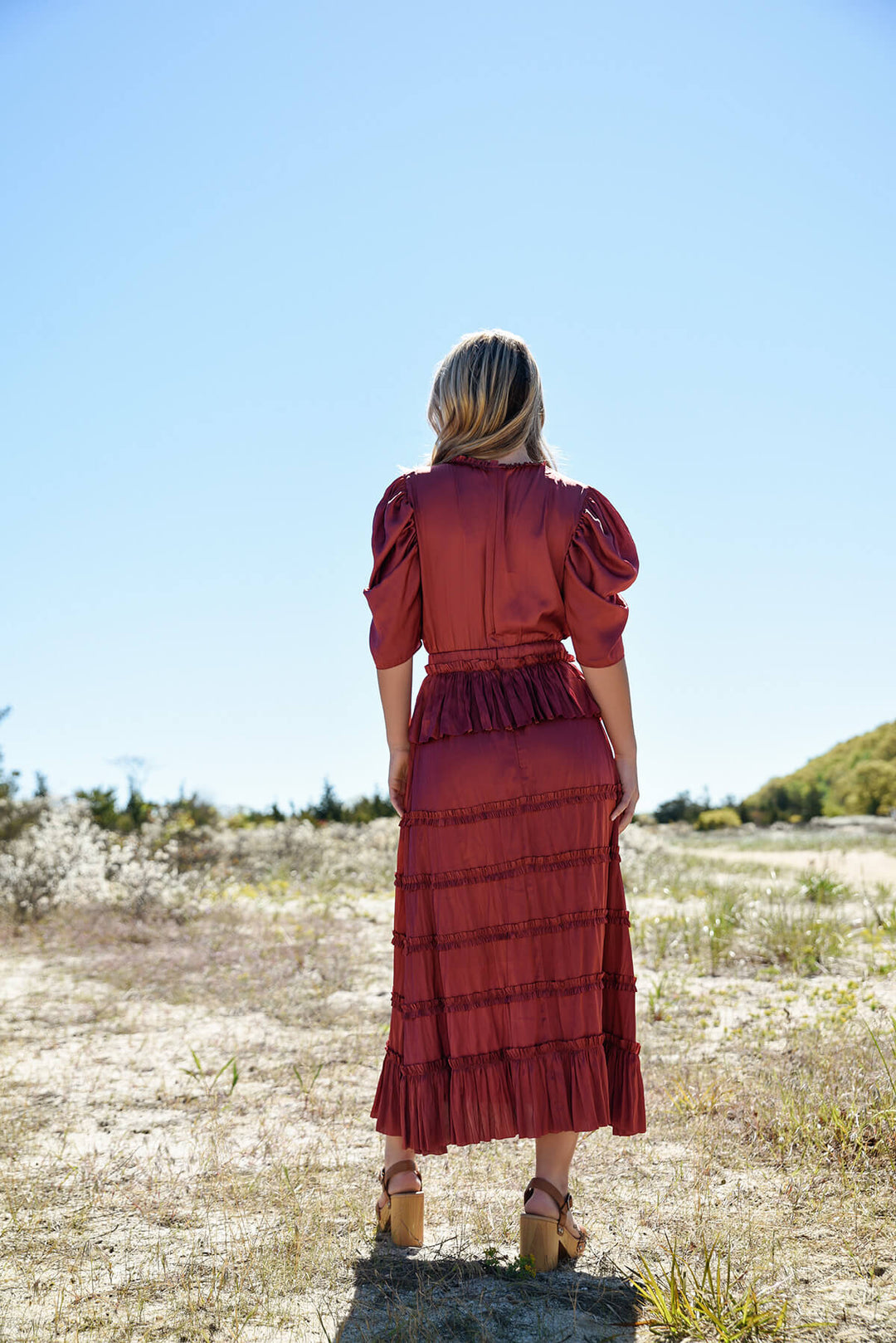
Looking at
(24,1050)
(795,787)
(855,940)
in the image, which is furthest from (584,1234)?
(795,787)

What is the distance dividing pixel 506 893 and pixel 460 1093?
52 centimetres

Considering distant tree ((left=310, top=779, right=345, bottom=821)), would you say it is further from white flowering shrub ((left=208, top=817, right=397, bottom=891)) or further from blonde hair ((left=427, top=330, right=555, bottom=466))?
blonde hair ((left=427, top=330, right=555, bottom=466))

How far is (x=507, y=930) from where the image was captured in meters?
2.66

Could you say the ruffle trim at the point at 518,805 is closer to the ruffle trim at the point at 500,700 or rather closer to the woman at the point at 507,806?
Answer: the woman at the point at 507,806

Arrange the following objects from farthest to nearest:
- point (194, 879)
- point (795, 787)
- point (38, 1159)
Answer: point (795, 787) → point (194, 879) → point (38, 1159)

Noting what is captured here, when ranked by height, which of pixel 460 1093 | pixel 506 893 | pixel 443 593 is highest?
pixel 443 593

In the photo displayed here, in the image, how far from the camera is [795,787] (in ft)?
82.0

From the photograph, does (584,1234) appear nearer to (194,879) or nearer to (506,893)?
(506,893)

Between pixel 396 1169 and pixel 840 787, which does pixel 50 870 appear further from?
pixel 840 787

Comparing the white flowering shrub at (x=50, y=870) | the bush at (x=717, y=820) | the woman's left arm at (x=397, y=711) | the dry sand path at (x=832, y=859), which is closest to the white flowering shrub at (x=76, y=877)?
the white flowering shrub at (x=50, y=870)

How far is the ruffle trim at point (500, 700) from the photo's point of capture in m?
2.68

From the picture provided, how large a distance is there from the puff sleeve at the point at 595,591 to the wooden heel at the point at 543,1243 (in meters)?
1.42

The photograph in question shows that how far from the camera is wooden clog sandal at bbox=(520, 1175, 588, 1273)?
258 centimetres

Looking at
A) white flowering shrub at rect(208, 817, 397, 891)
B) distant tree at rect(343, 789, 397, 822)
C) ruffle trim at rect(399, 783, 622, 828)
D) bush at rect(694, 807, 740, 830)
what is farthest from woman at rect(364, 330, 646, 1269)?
bush at rect(694, 807, 740, 830)
